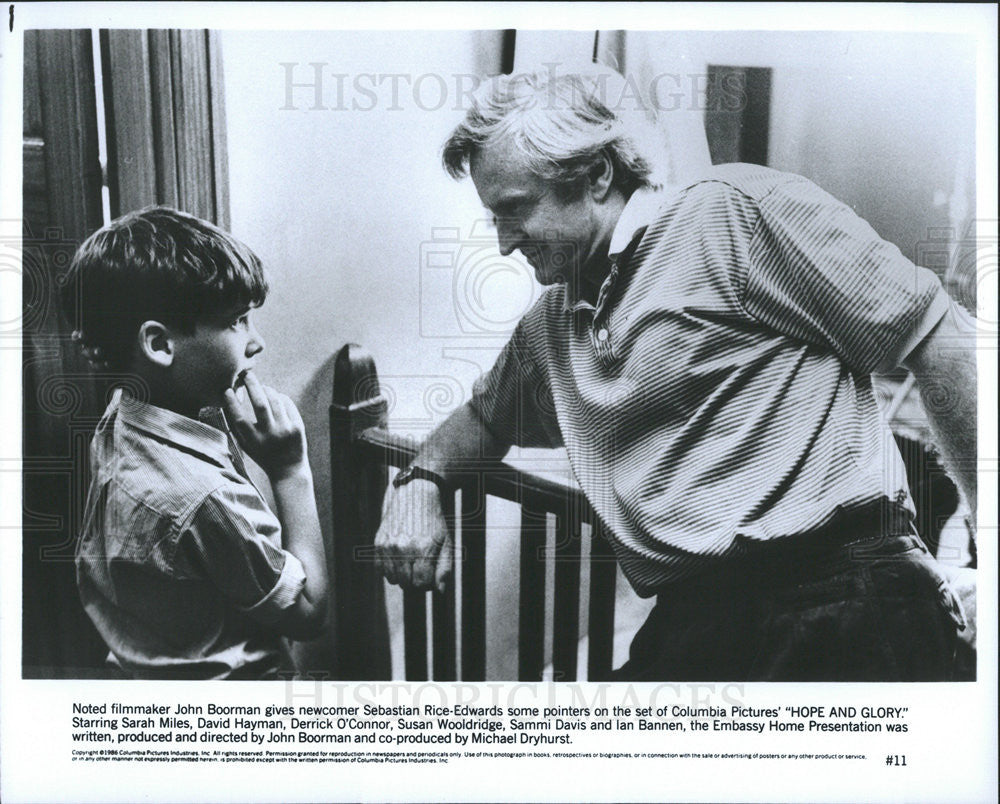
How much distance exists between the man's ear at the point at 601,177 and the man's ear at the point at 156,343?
963mm

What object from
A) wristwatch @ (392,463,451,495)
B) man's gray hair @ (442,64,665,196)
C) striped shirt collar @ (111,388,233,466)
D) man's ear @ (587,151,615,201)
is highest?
man's gray hair @ (442,64,665,196)

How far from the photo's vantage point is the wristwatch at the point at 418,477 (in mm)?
1979

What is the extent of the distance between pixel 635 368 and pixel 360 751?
41.1 inches

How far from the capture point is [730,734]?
6.59ft

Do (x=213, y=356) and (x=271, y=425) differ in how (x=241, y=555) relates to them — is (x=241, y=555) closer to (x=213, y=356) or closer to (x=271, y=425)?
(x=271, y=425)

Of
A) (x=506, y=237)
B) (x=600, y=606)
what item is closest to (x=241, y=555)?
(x=600, y=606)

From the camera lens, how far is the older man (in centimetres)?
187

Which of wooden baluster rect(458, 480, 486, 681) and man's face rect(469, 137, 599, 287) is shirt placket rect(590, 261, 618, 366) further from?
wooden baluster rect(458, 480, 486, 681)

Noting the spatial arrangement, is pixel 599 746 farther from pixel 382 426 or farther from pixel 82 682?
pixel 82 682

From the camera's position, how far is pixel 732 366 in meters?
1.88

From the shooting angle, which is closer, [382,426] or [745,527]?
[745,527]

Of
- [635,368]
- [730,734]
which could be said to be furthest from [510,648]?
[635,368]

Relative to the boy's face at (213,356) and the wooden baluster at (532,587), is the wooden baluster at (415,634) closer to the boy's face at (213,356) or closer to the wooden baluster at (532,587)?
the wooden baluster at (532,587)

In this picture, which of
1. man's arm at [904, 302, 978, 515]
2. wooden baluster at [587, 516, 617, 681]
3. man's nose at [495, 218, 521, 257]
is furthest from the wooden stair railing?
man's arm at [904, 302, 978, 515]
